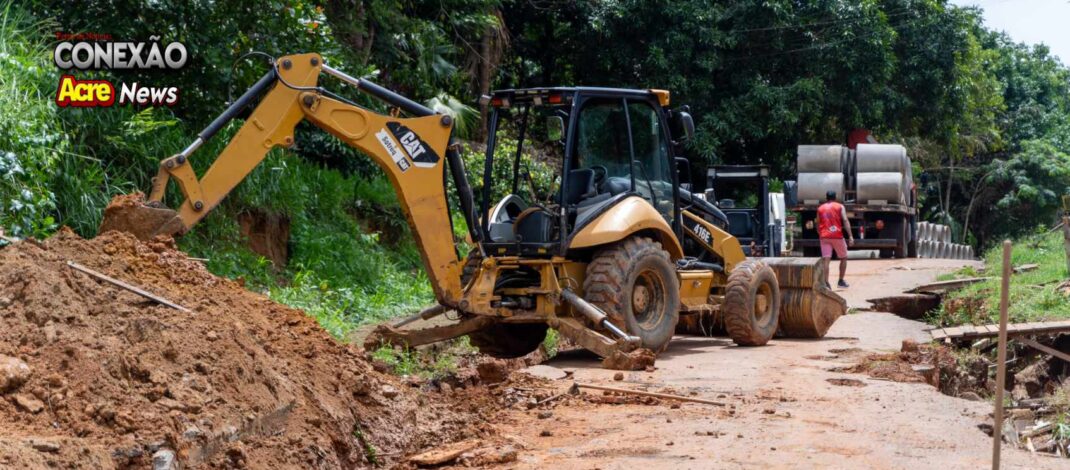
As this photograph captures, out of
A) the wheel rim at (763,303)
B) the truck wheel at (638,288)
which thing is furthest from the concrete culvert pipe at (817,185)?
the truck wheel at (638,288)

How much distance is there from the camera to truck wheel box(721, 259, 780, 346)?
12.6 m

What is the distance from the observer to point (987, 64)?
133ft

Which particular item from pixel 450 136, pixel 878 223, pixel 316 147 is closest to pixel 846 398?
pixel 450 136

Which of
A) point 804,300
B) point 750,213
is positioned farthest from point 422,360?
point 750,213

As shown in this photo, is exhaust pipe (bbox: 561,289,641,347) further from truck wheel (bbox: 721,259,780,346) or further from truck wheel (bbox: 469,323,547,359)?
truck wheel (bbox: 721,259,780,346)

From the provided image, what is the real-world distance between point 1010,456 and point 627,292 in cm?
432

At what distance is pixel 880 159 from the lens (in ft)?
90.0

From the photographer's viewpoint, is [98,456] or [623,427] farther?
[623,427]

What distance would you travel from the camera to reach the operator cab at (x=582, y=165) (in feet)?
35.2

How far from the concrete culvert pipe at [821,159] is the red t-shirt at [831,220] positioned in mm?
8690

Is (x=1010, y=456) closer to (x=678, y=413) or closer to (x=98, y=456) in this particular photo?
(x=678, y=413)

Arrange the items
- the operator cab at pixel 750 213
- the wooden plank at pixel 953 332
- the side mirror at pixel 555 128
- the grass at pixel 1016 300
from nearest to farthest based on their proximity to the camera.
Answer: the side mirror at pixel 555 128
the wooden plank at pixel 953 332
the grass at pixel 1016 300
the operator cab at pixel 750 213

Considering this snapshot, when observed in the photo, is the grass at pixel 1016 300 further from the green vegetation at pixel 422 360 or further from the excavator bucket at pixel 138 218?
the excavator bucket at pixel 138 218

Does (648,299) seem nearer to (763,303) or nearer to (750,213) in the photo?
(763,303)
